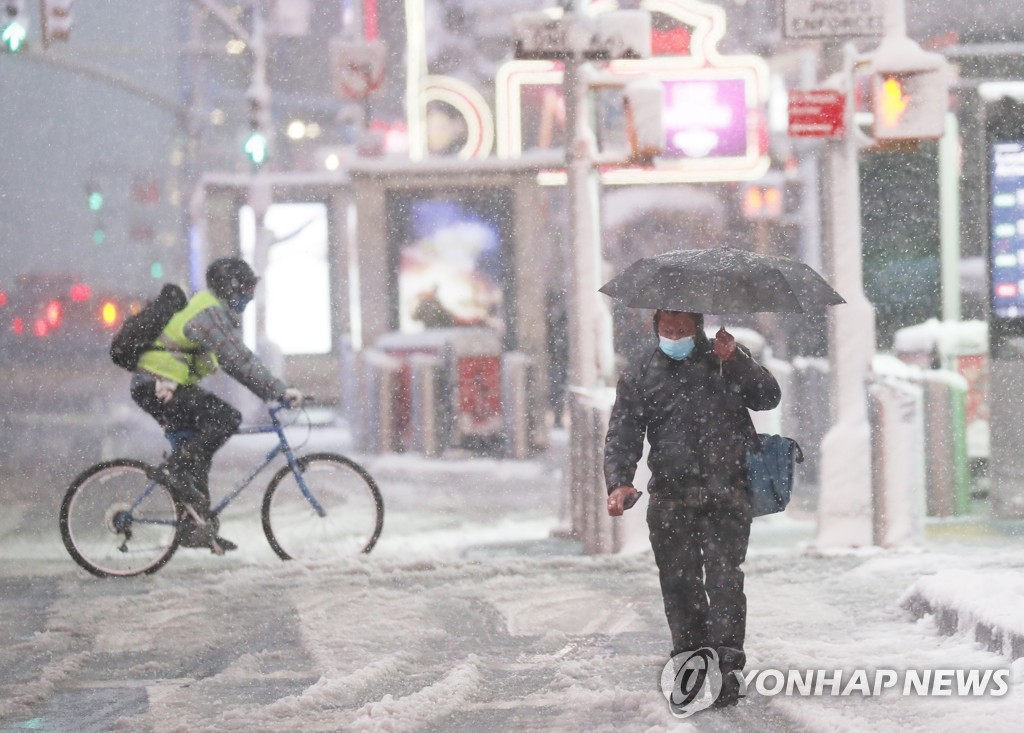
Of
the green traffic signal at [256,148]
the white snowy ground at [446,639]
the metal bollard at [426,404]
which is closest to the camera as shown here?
the white snowy ground at [446,639]

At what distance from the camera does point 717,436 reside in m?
6.28

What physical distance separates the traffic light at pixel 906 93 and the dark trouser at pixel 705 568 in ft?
15.4

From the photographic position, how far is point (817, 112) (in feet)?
33.9

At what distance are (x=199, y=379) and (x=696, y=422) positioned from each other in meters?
4.44

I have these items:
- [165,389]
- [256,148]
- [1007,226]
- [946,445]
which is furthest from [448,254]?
[165,389]

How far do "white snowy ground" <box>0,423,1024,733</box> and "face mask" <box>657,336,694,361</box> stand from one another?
135 centimetres

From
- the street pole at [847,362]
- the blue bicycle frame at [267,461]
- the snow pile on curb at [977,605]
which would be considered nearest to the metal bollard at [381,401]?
the blue bicycle frame at [267,461]

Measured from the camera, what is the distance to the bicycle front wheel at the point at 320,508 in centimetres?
1007

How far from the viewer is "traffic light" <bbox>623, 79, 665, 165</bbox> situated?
10.6m

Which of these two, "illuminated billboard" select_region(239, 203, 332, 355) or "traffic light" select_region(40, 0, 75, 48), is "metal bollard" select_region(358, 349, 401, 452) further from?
"illuminated billboard" select_region(239, 203, 332, 355)

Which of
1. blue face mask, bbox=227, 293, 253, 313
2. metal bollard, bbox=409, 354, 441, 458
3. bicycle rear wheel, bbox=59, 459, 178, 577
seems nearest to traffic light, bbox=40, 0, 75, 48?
metal bollard, bbox=409, 354, 441, 458

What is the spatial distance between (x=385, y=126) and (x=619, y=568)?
43.1 ft

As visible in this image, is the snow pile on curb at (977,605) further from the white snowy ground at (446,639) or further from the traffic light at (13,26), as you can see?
the traffic light at (13,26)

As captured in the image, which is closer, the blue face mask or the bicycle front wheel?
the blue face mask
